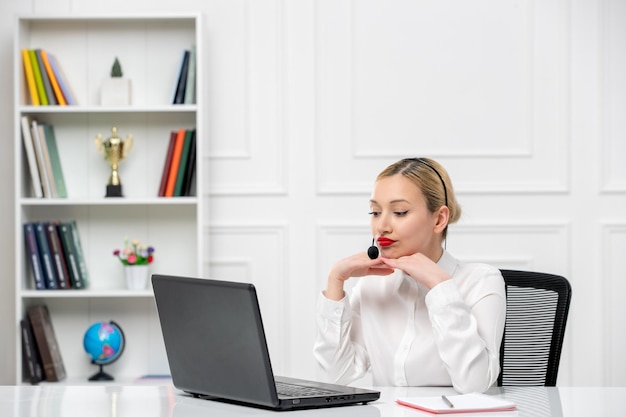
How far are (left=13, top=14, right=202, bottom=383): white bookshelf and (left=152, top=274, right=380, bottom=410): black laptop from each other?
80.7 inches

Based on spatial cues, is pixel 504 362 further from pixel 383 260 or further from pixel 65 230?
pixel 65 230

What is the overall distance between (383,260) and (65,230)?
6.72 feet

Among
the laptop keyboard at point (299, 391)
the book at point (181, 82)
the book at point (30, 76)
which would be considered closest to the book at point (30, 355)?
the book at point (30, 76)

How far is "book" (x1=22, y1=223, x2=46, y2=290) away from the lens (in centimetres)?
360

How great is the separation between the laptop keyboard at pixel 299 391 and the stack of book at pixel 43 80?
2323 mm

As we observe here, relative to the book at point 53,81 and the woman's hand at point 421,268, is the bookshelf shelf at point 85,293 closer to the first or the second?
the book at point 53,81

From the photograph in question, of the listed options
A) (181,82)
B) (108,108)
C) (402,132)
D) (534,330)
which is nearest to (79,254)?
(108,108)

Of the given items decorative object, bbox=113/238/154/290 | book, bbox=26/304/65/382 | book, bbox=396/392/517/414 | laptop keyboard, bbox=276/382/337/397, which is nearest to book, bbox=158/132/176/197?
decorative object, bbox=113/238/154/290

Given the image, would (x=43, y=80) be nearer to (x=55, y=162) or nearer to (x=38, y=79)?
(x=38, y=79)

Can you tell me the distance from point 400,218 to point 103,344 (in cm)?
197

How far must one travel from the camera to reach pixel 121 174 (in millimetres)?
3770

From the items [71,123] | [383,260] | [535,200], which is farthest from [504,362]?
[71,123]

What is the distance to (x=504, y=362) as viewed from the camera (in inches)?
86.7

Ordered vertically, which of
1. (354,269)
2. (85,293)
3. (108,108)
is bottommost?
(85,293)
